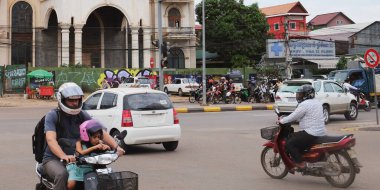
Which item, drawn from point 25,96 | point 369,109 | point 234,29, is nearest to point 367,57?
point 369,109

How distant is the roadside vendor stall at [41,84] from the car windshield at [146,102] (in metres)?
24.7

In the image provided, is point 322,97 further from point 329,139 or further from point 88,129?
point 88,129

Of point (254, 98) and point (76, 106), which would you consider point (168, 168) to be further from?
point (254, 98)

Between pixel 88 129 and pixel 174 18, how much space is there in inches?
2037

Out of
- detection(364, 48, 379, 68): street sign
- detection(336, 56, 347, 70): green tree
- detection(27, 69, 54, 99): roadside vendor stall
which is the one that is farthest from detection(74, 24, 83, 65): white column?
detection(364, 48, 379, 68): street sign

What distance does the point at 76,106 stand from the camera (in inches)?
203

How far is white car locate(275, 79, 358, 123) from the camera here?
64.3 feet

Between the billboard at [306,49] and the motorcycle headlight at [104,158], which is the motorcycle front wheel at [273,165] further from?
the billboard at [306,49]

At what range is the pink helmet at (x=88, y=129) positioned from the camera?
16.2 ft

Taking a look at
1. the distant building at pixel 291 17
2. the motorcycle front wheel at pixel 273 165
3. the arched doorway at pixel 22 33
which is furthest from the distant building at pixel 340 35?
the motorcycle front wheel at pixel 273 165

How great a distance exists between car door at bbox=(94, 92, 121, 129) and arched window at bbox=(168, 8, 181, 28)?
4358 centimetres

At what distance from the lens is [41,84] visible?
38.9 metres

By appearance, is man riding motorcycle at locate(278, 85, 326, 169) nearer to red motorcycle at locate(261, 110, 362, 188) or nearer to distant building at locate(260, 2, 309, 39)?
red motorcycle at locate(261, 110, 362, 188)

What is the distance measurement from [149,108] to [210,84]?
84.9 ft
